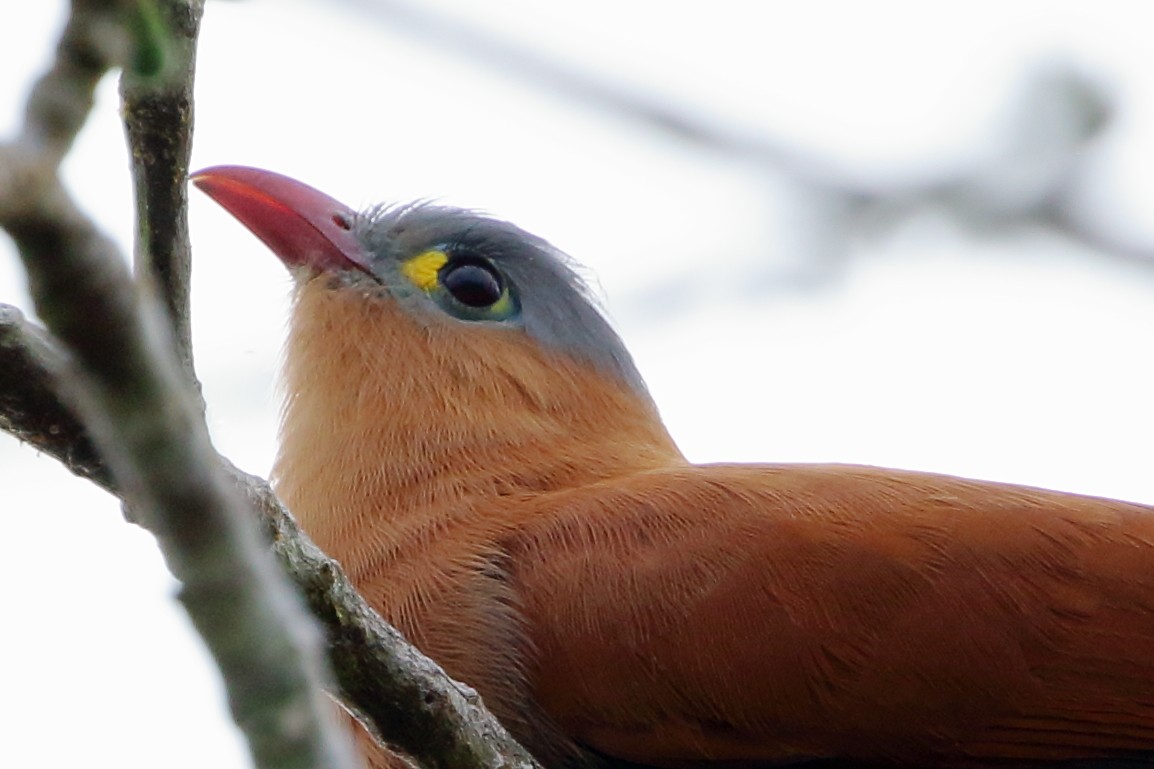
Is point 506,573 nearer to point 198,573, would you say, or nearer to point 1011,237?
point 1011,237

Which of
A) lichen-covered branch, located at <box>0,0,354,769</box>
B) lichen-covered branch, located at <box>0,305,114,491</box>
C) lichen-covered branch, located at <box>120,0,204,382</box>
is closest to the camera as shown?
lichen-covered branch, located at <box>0,0,354,769</box>

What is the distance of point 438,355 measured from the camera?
411 centimetres

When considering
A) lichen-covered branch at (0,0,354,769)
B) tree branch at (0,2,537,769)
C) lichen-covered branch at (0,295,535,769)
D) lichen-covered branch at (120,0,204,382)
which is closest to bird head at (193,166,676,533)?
lichen-covered branch at (0,295,535,769)

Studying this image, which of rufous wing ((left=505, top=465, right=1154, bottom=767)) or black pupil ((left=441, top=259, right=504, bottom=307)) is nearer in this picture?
rufous wing ((left=505, top=465, right=1154, bottom=767))

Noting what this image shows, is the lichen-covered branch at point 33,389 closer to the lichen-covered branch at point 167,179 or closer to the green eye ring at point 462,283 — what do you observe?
the lichen-covered branch at point 167,179

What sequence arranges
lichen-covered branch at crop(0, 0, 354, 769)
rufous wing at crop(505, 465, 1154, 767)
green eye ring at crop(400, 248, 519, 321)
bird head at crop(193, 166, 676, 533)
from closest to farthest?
1. lichen-covered branch at crop(0, 0, 354, 769)
2. rufous wing at crop(505, 465, 1154, 767)
3. bird head at crop(193, 166, 676, 533)
4. green eye ring at crop(400, 248, 519, 321)

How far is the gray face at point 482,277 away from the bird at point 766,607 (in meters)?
0.66

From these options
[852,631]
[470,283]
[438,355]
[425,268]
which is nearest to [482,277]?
[470,283]

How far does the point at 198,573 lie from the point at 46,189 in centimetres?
37

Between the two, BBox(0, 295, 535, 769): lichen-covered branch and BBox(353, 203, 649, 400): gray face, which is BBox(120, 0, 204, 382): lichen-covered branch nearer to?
BBox(0, 295, 535, 769): lichen-covered branch

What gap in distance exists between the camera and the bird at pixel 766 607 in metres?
2.97

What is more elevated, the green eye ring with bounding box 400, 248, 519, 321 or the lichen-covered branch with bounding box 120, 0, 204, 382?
the green eye ring with bounding box 400, 248, 519, 321

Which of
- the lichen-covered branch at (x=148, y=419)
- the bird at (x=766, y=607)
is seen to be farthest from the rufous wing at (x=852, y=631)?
the lichen-covered branch at (x=148, y=419)

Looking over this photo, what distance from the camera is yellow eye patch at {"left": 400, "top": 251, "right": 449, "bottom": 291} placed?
14.2 ft
